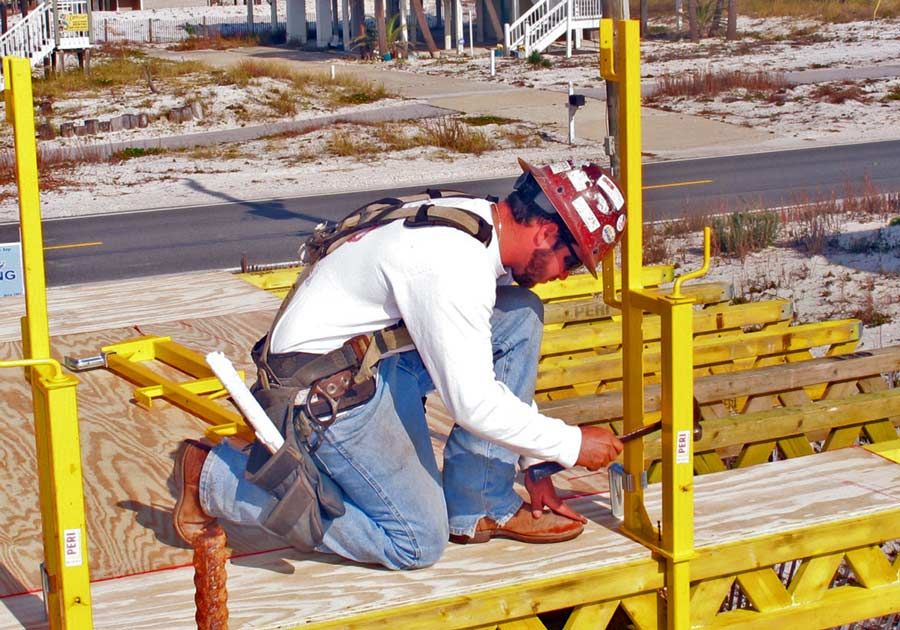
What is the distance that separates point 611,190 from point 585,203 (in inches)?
5.4

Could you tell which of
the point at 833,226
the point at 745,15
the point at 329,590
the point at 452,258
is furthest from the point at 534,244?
the point at 745,15

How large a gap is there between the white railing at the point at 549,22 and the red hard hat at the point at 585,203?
38.3 m

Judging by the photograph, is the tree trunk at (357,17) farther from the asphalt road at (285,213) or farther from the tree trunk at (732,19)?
the asphalt road at (285,213)

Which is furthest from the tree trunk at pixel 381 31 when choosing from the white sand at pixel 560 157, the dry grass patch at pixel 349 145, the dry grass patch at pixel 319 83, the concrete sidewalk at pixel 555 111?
the dry grass patch at pixel 349 145

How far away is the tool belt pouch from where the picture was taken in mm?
3789

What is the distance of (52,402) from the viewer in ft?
10.2

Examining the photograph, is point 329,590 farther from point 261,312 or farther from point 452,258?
point 261,312

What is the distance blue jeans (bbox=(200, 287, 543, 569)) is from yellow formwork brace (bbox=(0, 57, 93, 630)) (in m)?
0.78

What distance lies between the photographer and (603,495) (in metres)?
4.78

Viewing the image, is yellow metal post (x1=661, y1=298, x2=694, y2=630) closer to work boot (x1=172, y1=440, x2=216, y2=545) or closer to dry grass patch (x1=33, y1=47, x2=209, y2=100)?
work boot (x1=172, y1=440, x2=216, y2=545)

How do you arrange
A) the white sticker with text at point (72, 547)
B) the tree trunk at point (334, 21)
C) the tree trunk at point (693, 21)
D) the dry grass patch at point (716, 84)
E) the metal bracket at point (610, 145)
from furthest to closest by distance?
1. the tree trunk at point (334, 21)
2. the tree trunk at point (693, 21)
3. the dry grass patch at point (716, 84)
4. the metal bracket at point (610, 145)
5. the white sticker with text at point (72, 547)

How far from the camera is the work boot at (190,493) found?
13.7 feet

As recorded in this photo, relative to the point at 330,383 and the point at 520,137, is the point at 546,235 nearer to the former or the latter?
the point at 330,383

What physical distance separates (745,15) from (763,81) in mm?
25406
